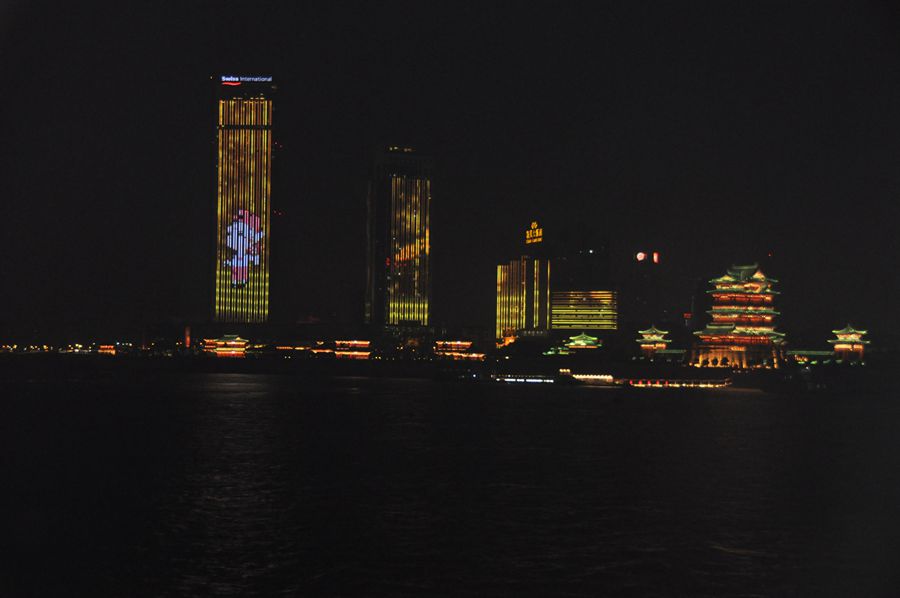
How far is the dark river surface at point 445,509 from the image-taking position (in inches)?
1153

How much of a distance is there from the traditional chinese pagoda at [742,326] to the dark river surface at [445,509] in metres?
91.8

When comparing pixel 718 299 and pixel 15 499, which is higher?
pixel 718 299

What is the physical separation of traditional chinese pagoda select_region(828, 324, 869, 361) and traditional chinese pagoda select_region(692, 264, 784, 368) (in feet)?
58.4

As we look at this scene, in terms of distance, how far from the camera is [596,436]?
235ft

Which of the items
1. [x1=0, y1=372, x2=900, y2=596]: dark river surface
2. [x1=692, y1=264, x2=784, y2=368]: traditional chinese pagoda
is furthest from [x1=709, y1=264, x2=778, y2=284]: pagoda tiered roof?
[x1=0, y1=372, x2=900, y2=596]: dark river surface

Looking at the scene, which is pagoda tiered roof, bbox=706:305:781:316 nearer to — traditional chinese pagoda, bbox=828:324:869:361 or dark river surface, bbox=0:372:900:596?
traditional chinese pagoda, bbox=828:324:869:361

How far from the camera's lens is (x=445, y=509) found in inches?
1593

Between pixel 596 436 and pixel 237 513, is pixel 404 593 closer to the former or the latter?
pixel 237 513

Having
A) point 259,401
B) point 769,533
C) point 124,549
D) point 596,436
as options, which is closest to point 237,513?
point 124,549

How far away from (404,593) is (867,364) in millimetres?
170912

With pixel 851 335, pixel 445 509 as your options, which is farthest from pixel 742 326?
pixel 445 509

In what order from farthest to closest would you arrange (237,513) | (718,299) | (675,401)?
(718,299)
(675,401)
(237,513)

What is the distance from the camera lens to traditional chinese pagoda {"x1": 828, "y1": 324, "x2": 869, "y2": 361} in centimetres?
18688

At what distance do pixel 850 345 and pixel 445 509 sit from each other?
164334 mm
